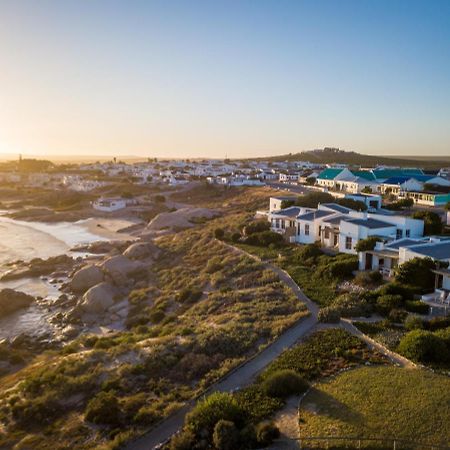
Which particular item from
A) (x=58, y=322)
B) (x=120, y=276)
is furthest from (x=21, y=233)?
(x=58, y=322)

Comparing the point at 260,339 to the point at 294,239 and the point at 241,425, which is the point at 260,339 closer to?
the point at 241,425

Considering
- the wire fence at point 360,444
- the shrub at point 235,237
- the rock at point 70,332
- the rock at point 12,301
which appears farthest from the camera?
the shrub at point 235,237

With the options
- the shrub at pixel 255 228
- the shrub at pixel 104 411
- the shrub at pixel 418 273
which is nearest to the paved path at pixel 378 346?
the shrub at pixel 418 273

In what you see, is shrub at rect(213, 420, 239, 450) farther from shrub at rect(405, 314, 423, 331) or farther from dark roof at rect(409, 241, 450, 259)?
dark roof at rect(409, 241, 450, 259)

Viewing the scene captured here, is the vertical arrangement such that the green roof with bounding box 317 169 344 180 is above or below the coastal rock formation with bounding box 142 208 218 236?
above

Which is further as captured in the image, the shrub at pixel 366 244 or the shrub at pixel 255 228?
the shrub at pixel 255 228

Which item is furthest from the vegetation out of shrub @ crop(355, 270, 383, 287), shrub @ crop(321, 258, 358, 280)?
shrub @ crop(321, 258, 358, 280)

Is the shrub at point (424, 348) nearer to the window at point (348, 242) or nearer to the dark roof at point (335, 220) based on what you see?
the window at point (348, 242)
